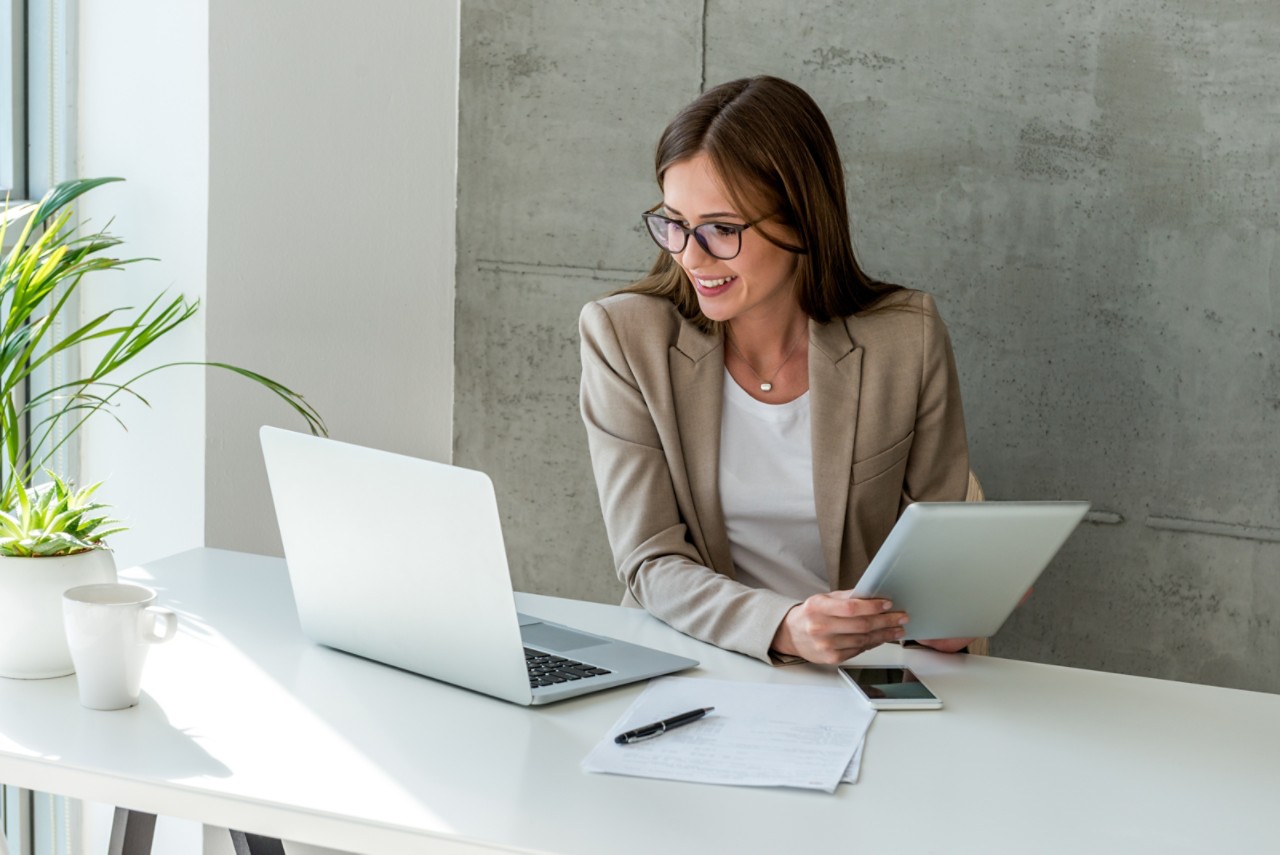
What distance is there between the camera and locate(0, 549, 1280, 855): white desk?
1155 mm

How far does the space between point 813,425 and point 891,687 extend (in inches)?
26.5

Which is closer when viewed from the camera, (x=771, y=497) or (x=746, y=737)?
(x=746, y=737)

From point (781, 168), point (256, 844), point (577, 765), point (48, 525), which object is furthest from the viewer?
point (781, 168)

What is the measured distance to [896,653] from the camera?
176cm

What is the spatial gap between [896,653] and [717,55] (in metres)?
1.72

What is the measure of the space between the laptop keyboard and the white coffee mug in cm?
42

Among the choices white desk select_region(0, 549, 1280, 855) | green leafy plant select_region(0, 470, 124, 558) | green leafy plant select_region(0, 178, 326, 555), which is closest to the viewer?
white desk select_region(0, 549, 1280, 855)

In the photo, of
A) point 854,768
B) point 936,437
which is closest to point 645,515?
point 936,437

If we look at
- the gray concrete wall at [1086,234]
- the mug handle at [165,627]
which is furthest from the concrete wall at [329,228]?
the mug handle at [165,627]

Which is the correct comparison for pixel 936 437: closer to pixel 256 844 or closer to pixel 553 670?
pixel 553 670

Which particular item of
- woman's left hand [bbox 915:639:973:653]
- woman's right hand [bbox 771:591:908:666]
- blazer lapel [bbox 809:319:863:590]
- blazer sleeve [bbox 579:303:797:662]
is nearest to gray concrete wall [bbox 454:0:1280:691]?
blazer lapel [bbox 809:319:863:590]

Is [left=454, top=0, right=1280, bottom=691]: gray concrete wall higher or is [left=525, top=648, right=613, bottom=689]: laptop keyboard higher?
[left=454, top=0, right=1280, bottom=691]: gray concrete wall

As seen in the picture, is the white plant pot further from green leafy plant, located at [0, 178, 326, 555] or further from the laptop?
the laptop

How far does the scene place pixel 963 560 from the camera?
5.13 feet
